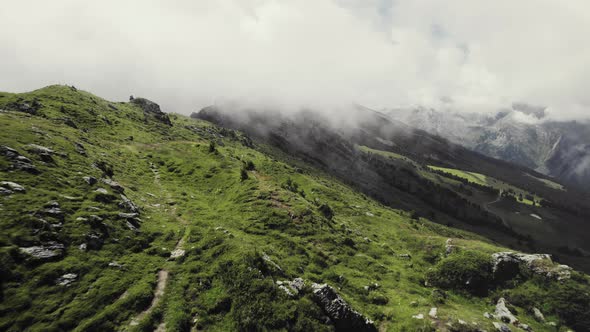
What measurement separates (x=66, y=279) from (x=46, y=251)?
4029mm

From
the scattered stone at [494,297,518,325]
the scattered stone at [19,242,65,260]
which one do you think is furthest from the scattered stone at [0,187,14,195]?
the scattered stone at [494,297,518,325]

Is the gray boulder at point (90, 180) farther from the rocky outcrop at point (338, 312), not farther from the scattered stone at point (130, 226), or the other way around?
the rocky outcrop at point (338, 312)

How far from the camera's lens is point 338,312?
98.4ft

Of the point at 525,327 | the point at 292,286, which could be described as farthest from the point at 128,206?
the point at 525,327

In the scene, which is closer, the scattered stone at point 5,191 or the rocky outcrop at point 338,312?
the rocky outcrop at point 338,312

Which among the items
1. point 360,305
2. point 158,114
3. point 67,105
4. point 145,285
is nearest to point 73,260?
point 145,285

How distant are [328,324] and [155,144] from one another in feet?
324

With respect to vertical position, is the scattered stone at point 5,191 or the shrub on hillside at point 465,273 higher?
the scattered stone at point 5,191

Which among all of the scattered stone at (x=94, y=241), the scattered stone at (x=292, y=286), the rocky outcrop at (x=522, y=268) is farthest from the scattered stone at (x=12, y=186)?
the rocky outcrop at (x=522, y=268)

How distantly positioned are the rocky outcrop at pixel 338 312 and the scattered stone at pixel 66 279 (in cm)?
2416

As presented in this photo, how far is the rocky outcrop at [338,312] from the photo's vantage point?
2981 centimetres

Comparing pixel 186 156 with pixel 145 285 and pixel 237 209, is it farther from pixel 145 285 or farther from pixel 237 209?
pixel 145 285

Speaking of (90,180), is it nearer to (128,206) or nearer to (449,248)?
(128,206)

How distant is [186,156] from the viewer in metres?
90.9
